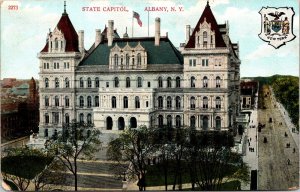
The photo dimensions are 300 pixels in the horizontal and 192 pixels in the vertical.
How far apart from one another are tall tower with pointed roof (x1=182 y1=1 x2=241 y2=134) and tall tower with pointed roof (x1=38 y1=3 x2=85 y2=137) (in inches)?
75.0

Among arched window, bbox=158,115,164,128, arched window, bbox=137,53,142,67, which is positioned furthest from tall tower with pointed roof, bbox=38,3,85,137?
arched window, bbox=158,115,164,128

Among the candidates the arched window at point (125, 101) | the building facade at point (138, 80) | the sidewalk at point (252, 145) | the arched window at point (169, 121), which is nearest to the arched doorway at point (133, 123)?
the building facade at point (138, 80)

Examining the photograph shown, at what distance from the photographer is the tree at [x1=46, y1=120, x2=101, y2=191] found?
828 cm

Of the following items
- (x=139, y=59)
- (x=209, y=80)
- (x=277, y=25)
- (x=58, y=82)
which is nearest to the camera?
(x=277, y=25)

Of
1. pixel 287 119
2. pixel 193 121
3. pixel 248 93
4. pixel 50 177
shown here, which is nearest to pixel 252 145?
pixel 287 119

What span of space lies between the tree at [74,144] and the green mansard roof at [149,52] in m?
1.16

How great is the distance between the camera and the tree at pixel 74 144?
27.2ft

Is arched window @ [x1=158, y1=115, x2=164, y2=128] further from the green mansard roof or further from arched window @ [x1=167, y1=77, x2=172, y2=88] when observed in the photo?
the green mansard roof

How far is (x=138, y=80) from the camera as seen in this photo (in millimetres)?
8430

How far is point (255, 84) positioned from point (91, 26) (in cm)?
282

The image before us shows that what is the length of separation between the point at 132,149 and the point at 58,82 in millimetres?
1749

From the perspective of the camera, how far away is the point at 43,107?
8633mm

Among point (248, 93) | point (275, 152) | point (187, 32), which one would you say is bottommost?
point (275, 152)

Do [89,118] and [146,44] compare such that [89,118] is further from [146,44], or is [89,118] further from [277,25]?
[277,25]
